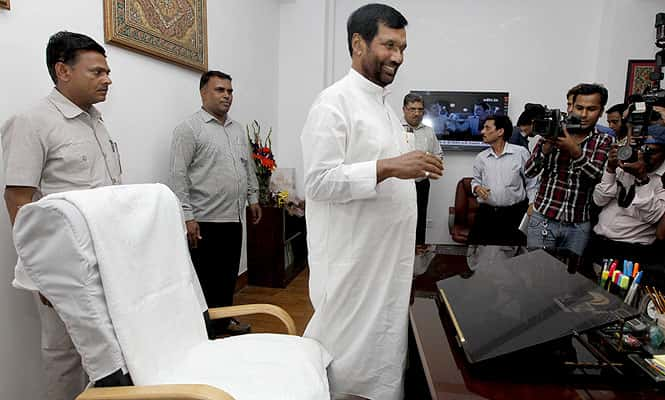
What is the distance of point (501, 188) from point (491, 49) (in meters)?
1.80

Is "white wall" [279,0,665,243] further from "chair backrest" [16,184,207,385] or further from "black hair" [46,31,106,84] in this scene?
"chair backrest" [16,184,207,385]

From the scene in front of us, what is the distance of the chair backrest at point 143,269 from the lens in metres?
1.03

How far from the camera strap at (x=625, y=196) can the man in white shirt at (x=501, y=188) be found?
4.75 feet

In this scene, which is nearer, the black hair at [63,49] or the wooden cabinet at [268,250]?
the black hair at [63,49]

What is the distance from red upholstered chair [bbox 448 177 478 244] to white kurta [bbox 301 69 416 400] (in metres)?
2.76

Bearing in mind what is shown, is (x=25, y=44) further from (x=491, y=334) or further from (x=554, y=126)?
(x=554, y=126)

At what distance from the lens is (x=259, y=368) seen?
1.17 meters

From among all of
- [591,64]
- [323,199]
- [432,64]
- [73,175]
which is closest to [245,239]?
[73,175]

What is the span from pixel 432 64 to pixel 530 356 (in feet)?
13.9

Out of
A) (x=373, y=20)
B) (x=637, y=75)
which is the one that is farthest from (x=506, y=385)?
(x=637, y=75)

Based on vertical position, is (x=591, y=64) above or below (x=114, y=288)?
above

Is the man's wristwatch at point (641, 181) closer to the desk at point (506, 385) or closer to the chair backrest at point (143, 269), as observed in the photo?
the desk at point (506, 385)

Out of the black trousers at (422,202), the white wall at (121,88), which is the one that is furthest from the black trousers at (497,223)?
the white wall at (121,88)

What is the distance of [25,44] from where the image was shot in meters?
1.59
